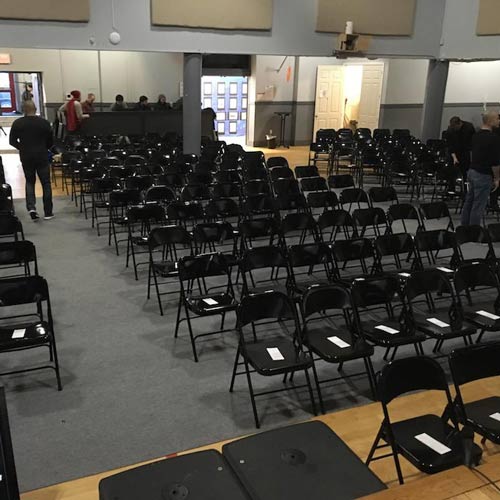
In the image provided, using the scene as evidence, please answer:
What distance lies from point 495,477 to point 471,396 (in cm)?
194

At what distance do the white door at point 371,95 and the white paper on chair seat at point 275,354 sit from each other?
15874 millimetres

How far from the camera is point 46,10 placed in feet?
32.8

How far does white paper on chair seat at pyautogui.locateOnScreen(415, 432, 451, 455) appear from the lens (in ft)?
10.6

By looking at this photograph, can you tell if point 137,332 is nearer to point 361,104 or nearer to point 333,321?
point 333,321

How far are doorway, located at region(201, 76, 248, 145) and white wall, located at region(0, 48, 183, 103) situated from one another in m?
1.23

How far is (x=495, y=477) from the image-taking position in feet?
9.04

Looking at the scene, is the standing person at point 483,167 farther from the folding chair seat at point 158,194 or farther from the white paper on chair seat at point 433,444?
the white paper on chair seat at point 433,444

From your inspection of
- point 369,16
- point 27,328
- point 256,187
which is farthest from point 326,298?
point 369,16

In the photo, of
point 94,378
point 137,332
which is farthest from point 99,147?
point 94,378

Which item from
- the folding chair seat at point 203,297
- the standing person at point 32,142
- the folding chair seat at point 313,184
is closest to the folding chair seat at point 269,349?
the folding chair seat at point 203,297

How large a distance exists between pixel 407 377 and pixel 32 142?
24.2 feet

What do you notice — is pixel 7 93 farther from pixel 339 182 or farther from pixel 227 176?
pixel 339 182

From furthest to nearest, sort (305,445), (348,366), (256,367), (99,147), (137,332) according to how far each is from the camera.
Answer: (99,147) → (137,332) → (348,366) → (256,367) → (305,445)

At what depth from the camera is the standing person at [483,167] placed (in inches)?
308
